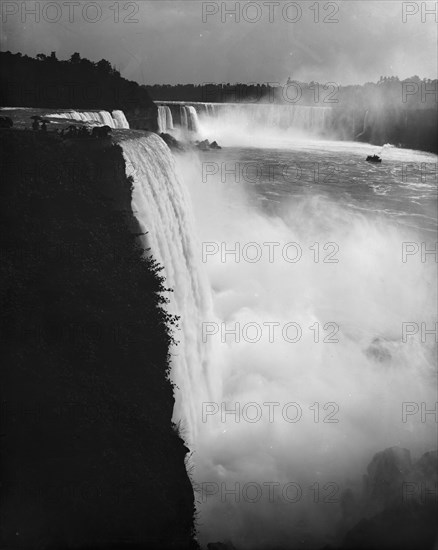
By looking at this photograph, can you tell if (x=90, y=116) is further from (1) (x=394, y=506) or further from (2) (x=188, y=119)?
(2) (x=188, y=119)

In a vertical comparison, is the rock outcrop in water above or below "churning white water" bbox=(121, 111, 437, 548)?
below

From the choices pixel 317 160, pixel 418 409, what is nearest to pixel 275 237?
pixel 418 409

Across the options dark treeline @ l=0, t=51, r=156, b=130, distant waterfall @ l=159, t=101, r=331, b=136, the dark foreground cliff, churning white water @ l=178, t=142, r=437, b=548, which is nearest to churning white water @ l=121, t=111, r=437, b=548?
churning white water @ l=178, t=142, r=437, b=548

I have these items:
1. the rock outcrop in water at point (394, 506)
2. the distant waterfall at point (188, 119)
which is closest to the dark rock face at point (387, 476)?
the rock outcrop in water at point (394, 506)

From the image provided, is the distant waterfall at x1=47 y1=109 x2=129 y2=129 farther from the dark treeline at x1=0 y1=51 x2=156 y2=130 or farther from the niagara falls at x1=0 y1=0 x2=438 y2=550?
the dark treeline at x1=0 y1=51 x2=156 y2=130

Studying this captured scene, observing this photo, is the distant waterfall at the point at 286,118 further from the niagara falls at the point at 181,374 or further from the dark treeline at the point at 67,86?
the niagara falls at the point at 181,374

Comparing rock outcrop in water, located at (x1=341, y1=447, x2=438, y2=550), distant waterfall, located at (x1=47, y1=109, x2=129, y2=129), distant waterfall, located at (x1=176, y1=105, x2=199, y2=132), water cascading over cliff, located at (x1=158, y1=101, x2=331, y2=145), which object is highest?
water cascading over cliff, located at (x1=158, y1=101, x2=331, y2=145)

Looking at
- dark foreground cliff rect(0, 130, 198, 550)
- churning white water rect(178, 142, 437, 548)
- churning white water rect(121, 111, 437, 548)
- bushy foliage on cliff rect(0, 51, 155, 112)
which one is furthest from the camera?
bushy foliage on cliff rect(0, 51, 155, 112)
